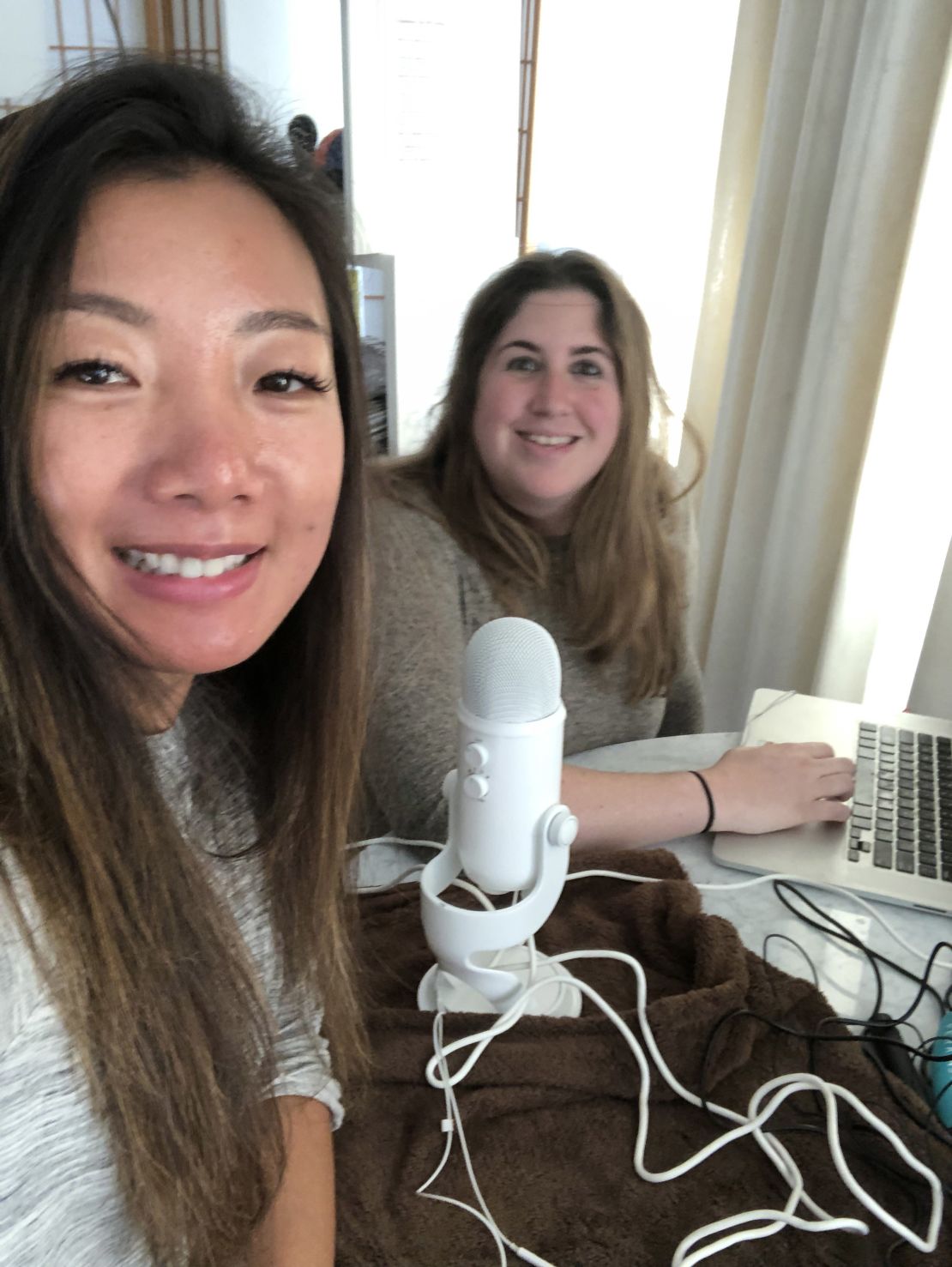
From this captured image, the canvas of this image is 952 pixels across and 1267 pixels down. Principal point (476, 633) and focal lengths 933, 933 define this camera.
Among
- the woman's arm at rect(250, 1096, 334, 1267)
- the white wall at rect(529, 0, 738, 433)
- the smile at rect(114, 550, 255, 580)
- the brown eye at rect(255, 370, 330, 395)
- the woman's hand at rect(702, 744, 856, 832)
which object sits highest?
the white wall at rect(529, 0, 738, 433)

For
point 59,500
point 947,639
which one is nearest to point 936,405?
point 947,639

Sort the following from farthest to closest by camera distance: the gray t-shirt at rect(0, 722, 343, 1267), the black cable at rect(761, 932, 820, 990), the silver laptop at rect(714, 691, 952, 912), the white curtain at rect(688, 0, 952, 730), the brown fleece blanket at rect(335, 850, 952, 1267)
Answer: the white curtain at rect(688, 0, 952, 730)
the silver laptop at rect(714, 691, 952, 912)
the black cable at rect(761, 932, 820, 990)
the brown fleece blanket at rect(335, 850, 952, 1267)
the gray t-shirt at rect(0, 722, 343, 1267)

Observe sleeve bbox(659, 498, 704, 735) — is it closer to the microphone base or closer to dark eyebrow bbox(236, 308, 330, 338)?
the microphone base

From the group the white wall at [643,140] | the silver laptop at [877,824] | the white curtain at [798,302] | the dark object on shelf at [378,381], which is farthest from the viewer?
the dark object on shelf at [378,381]

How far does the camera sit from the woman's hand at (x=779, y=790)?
3.37 ft

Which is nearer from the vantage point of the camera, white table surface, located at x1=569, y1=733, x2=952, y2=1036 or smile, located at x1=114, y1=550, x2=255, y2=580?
smile, located at x1=114, y1=550, x2=255, y2=580

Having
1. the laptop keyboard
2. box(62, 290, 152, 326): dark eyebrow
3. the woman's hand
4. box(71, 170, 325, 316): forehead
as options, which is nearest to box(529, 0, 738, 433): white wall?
the laptop keyboard

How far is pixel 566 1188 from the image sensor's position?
658 mm

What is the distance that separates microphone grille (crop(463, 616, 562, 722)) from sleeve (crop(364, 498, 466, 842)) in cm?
26

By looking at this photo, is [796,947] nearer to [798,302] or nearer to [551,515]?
[551,515]

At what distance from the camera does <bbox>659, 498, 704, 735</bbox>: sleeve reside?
1511 mm

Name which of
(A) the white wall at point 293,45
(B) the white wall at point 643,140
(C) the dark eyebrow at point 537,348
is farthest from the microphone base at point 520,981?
(A) the white wall at point 293,45

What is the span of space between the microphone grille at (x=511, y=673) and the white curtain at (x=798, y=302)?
1.32 meters

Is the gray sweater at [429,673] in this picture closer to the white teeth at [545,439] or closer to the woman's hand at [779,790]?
the white teeth at [545,439]
